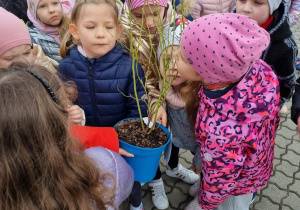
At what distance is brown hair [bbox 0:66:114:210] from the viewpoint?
749 mm

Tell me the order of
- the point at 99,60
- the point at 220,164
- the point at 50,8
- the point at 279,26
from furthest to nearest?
1. the point at 50,8
2. the point at 279,26
3. the point at 99,60
4. the point at 220,164

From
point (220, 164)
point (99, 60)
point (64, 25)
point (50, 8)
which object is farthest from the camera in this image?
point (64, 25)

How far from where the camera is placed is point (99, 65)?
64.3 inches

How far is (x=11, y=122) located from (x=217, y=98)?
91 cm

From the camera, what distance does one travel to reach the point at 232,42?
1.09 metres

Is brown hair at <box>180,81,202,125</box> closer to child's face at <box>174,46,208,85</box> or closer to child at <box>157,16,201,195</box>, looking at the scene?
child at <box>157,16,201,195</box>

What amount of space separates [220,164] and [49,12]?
1912 millimetres

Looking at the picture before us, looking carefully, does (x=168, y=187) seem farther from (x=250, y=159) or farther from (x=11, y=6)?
(x=11, y=6)

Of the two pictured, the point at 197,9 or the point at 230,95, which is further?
the point at 197,9

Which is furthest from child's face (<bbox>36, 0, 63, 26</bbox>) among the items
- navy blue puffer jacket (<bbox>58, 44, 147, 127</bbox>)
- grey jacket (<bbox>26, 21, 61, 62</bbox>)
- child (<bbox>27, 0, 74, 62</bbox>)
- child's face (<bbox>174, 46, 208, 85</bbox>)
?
child's face (<bbox>174, 46, 208, 85</bbox>)

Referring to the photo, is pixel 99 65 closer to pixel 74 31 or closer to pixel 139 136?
pixel 74 31

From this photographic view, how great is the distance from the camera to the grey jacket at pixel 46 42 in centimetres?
222

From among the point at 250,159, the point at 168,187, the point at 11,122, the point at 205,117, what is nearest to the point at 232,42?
the point at 205,117

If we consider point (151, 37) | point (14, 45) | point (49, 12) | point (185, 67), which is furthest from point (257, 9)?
point (49, 12)
